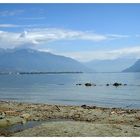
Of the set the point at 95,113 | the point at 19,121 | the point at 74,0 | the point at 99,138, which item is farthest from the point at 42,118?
the point at 74,0

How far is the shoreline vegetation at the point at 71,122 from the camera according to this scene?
22781mm

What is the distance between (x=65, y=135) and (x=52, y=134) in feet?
2.67

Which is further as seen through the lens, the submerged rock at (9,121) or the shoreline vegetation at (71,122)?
the submerged rock at (9,121)

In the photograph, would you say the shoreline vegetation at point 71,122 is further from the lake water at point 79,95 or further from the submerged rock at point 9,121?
the lake water at point 79,95

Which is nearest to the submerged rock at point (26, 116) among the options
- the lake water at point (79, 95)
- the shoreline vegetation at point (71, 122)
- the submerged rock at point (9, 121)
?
the shoreline vegetation at point (71, 122)

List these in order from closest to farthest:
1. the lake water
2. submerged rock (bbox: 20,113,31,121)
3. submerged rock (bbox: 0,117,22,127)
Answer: submerged rock (bbox: 0,117,22,127) → submerged rock (bbox: 20,113,31,121) → the lake water

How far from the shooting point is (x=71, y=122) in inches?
1033

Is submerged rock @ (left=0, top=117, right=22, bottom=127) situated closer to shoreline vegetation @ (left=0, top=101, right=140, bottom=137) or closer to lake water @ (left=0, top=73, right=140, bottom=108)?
shoreline vegetation @ (left=0, top=101, right=140, bottom=137)

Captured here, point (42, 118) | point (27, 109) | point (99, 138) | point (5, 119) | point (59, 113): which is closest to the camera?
point (99, 138)

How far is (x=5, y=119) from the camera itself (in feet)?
87.9

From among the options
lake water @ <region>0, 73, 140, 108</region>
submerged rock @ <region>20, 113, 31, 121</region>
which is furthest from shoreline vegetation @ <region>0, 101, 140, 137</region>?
lake water @ <region>0, 73, 140, 108</region>

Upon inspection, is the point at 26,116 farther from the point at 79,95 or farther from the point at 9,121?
the point at 79,95

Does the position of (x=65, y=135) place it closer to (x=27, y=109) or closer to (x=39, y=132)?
(x=39, y=132)

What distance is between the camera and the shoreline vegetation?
22781mm
